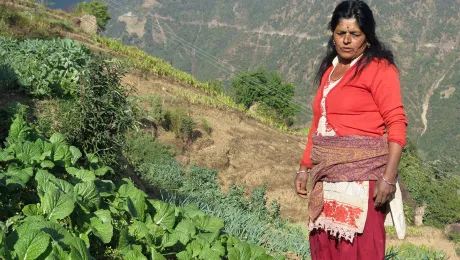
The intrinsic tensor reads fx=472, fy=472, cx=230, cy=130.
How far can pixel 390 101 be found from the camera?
205 cm

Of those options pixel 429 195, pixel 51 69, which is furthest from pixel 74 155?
pixel 429 195

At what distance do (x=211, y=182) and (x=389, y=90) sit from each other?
318 inches

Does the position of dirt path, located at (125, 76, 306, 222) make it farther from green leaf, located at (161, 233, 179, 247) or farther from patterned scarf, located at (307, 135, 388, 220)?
patterned scarf, located at (307, 135, 388, 220)

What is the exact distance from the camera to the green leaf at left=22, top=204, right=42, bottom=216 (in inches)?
78.2

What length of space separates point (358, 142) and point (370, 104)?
0.18 metres

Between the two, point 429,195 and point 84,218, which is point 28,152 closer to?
point 84,218

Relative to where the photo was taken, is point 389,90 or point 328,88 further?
point 328,88

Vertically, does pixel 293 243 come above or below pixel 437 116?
above

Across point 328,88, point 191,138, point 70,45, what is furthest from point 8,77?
point 191,138

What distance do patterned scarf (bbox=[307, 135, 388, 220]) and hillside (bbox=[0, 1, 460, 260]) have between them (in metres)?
0.51

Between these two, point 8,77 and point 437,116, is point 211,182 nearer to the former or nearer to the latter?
point 8,77

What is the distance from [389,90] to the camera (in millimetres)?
2068

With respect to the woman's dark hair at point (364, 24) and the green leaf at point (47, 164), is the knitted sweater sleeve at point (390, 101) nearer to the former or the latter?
the woman's dark hair at point (364, 24)

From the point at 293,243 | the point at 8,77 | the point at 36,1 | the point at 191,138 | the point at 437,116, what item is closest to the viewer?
the point at 293,243
